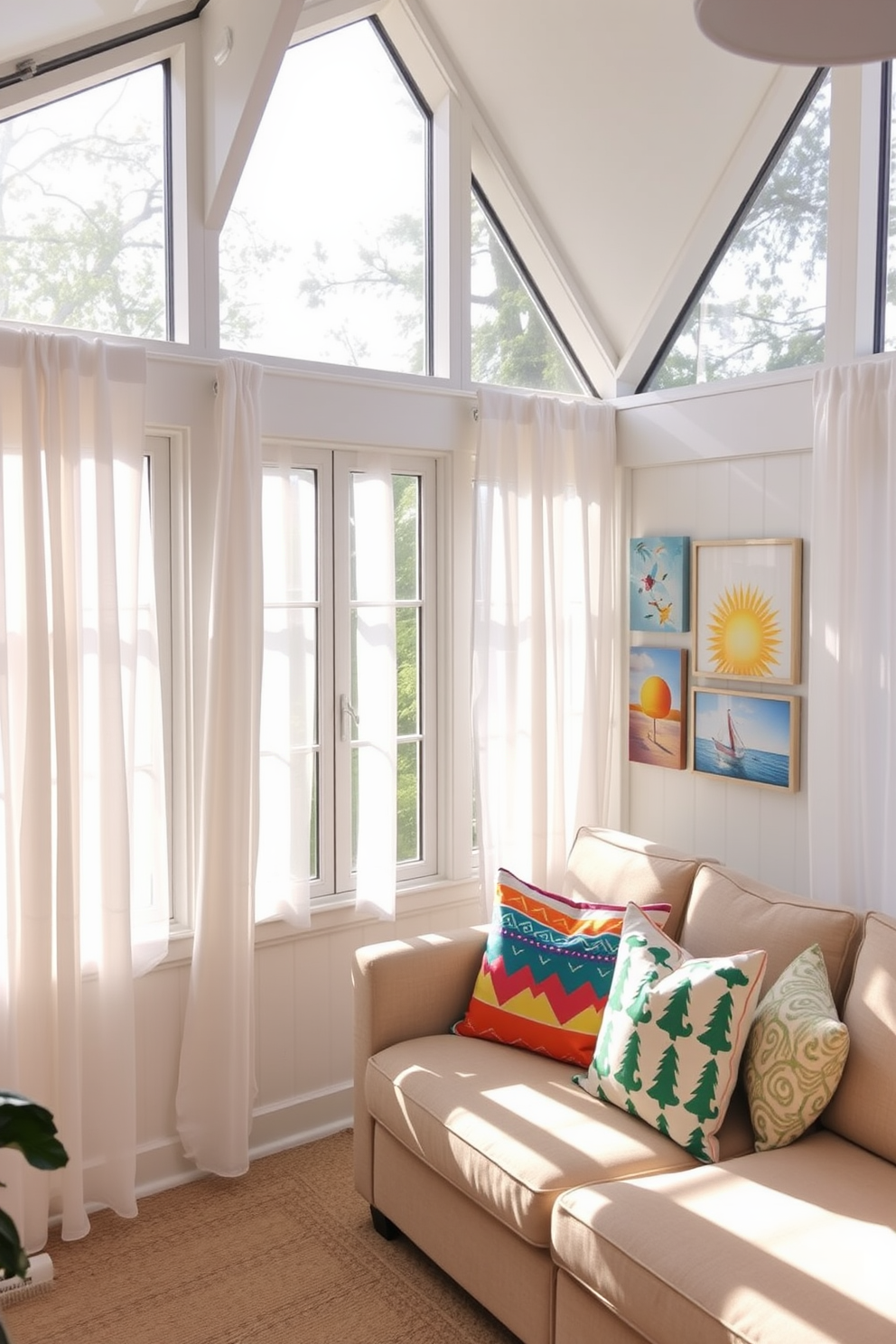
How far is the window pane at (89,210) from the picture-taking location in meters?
3.05

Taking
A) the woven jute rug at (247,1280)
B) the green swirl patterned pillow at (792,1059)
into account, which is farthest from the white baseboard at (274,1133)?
the green swirl patterned pillow at (792,1059)

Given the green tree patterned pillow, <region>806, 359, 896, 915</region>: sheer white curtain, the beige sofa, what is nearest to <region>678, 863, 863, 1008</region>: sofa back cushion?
the beige sofa

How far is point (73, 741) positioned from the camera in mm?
2982

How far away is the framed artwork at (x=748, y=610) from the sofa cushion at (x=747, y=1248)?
1547 mm

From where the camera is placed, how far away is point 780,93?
3.47 m

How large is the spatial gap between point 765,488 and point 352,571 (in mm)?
1307

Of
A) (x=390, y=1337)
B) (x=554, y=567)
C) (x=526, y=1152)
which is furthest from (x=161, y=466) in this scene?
(x=390, y=1337)

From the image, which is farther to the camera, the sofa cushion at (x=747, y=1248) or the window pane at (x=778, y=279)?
the window pane at (x=778, y=279)

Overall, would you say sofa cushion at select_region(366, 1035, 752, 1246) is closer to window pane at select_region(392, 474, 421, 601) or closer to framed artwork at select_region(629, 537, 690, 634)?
window pane at select_region(392, 474, 421, 601)

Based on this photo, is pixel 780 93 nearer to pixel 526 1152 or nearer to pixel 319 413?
pixel 319 413

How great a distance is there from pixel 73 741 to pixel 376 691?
1032mm

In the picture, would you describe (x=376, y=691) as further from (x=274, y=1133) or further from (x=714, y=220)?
(x=714, y=220)

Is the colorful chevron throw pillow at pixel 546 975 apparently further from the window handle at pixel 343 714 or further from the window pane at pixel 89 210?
the window pane at pixel 89 210

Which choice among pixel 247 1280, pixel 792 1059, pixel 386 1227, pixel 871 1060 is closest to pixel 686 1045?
pixel 792 1059
